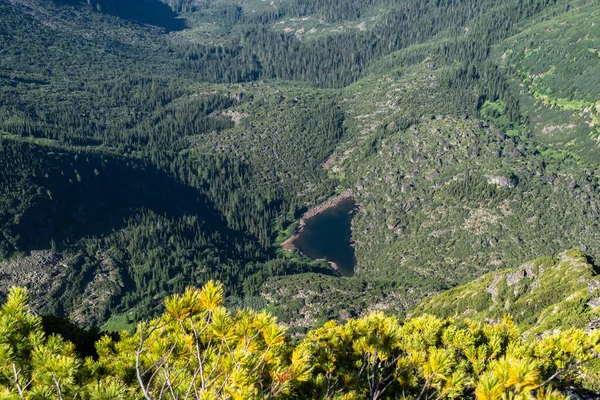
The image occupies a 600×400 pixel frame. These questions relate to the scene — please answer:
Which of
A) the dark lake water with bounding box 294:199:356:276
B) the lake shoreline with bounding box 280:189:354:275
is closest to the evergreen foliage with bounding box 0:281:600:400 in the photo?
the dark lake water with bounding box 294:199:356:276

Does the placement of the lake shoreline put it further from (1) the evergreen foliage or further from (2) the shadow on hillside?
(1) the evergreen foliage

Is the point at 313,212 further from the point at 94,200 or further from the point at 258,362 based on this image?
the point at 258,362

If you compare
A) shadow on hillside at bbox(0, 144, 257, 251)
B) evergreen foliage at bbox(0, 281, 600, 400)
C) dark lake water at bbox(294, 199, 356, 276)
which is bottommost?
dark lake water at bbox(294, 199, 356, 276)

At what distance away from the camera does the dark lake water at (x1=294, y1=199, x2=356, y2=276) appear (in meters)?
124

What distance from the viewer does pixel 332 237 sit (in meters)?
134

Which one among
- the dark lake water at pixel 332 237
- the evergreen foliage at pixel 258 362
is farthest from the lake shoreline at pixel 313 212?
the evergreen foliage at pixel 258 362

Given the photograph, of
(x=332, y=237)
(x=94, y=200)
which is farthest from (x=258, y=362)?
(x=94, y=200)

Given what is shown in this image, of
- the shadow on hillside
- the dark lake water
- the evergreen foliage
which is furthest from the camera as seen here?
the dark lake water

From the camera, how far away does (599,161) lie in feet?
412

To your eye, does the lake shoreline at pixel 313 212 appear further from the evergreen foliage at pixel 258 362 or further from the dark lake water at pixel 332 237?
the evergreen foliage at pixel 258 362

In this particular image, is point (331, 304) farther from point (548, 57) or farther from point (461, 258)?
point (548, 57)

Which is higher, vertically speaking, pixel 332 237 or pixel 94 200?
pixel 94 200

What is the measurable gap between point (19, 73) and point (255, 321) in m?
232

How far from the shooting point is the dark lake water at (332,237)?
124 meters
